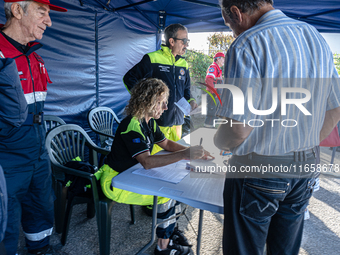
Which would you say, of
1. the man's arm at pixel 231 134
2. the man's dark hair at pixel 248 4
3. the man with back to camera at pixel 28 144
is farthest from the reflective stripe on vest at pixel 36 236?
the man's dark hair at pixel 248 4

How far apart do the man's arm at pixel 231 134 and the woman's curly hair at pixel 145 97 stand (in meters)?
0.83

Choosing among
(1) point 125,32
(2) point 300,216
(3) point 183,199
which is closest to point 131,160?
(3) point 183,199

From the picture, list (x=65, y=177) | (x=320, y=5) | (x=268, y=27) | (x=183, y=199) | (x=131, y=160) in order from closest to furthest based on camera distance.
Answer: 1. (x=268, y=27)
2. (x=183, y=199)
3. (x=131, y=160)
4. (x=65, y=177)
5. (x=320, y=5)

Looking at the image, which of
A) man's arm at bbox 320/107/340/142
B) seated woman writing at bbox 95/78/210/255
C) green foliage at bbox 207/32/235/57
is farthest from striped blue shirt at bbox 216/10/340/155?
green foliage at bbox 207/32/235/57

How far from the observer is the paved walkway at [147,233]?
1990mm

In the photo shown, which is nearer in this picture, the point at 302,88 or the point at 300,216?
the point at 302,88

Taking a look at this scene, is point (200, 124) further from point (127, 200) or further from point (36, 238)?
point (36, 238)

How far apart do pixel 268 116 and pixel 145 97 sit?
3.38 ft

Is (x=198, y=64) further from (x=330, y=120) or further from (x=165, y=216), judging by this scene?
(x=330, y=120)

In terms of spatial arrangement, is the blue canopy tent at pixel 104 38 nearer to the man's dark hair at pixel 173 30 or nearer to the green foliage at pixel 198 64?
the man's dark hair at pixel 173 30

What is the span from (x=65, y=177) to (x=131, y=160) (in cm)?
64

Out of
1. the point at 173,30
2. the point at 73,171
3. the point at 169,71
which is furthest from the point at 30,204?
the point at 173,30

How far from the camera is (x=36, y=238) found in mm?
1737

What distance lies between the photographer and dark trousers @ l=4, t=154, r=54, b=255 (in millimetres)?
1532
